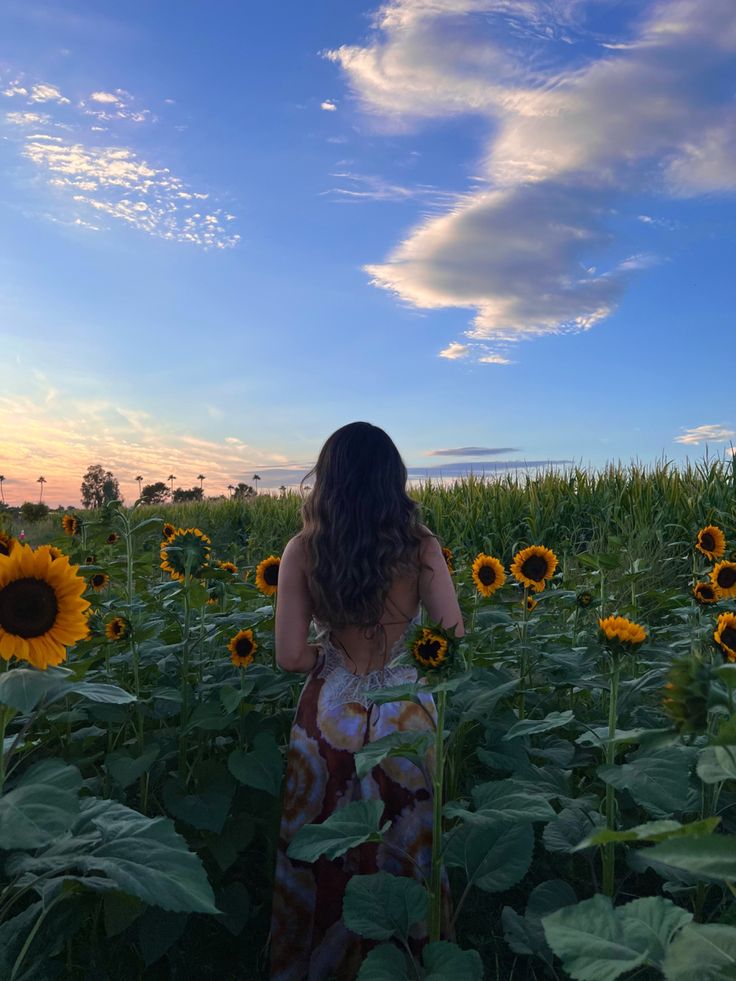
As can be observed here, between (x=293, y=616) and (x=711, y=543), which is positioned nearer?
(x=293, y=616)

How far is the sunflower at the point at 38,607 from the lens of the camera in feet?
6.82

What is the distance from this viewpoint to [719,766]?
152 centimetres

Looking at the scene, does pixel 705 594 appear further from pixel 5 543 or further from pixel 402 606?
pixel 5 543

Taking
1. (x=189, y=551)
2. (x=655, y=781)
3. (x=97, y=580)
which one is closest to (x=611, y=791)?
(x=655, y=781)

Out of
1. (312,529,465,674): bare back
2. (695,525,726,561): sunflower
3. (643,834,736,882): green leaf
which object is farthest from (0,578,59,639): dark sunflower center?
(695,525,726,561): sunflower

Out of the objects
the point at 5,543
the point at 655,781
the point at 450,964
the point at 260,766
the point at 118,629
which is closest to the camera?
the point at 450,964

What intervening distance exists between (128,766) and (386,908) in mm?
1233

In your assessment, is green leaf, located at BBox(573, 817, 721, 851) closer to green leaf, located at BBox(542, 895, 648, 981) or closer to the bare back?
green leaf, located at BBox(542, 895, 648, 981)

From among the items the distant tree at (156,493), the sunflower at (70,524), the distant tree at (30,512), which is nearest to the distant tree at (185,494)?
the distant tree at (156,493)

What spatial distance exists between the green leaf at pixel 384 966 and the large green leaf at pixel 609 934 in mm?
618

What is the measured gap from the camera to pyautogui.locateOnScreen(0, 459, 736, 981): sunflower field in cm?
164

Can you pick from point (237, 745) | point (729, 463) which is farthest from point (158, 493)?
point (237, 745)

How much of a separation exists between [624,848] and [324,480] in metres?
1.74

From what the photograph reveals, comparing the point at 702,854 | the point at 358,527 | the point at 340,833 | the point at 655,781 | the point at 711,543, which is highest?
the point at 358,527
